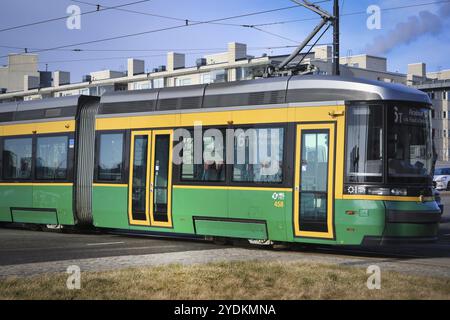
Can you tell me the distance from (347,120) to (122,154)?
229 inches

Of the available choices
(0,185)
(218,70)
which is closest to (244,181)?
(0,185)

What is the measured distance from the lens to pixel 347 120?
12.7 meters

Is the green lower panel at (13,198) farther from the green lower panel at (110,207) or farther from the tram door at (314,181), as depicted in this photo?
the tram door at (314,181)

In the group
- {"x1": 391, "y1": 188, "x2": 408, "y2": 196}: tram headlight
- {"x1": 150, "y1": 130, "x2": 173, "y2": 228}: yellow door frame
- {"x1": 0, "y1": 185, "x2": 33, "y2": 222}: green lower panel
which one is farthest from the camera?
{"x1": 0, "y1": 185, "x2": 33, "y2": 222}: green lower panel

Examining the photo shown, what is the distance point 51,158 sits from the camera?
18.0 metres

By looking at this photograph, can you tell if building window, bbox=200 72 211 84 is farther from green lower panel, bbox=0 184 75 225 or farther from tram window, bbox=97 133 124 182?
tram window, bbox=97 133 124 182

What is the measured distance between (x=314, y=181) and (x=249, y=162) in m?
1.54

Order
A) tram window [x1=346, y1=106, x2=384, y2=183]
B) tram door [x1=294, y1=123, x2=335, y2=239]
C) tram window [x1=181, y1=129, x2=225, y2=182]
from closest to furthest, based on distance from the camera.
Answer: tram window [x1=346, y1=106, x2=384, y2=183] < tram door [x1=294, y1=123, x2=335, y2=239] < tram window [x1=181, y1=129, x2=225, y2=182]

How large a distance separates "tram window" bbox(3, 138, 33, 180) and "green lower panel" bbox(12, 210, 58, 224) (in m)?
0.94

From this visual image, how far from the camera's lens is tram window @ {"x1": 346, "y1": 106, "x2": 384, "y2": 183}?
1246 centimetres

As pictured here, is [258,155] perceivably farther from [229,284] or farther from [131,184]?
[229,284]

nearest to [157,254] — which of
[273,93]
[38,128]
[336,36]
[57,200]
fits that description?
[273,93]

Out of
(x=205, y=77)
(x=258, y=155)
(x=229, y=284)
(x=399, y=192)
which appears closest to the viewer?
(x=229, y=284)

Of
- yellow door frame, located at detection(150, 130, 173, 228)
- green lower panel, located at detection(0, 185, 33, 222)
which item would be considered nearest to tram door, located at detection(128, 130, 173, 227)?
yellow door frame, located at detection(150, 130, 173, 228)
